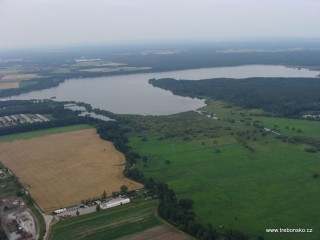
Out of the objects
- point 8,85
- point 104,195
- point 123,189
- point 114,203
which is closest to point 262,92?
point 123,189

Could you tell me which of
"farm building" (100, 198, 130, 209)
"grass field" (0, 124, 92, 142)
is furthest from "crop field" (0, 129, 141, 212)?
"farm building" (100, 198, 130, 209)

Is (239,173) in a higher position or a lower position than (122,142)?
lower

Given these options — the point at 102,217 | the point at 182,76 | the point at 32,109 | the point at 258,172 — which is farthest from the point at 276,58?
the point at 102,217

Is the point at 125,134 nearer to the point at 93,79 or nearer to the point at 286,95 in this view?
the point at 286,95

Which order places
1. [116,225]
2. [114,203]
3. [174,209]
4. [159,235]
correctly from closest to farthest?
[159,235], [116,225], [174,209], [114,203]

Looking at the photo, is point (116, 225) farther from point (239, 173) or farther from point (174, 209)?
point (239, 173)
